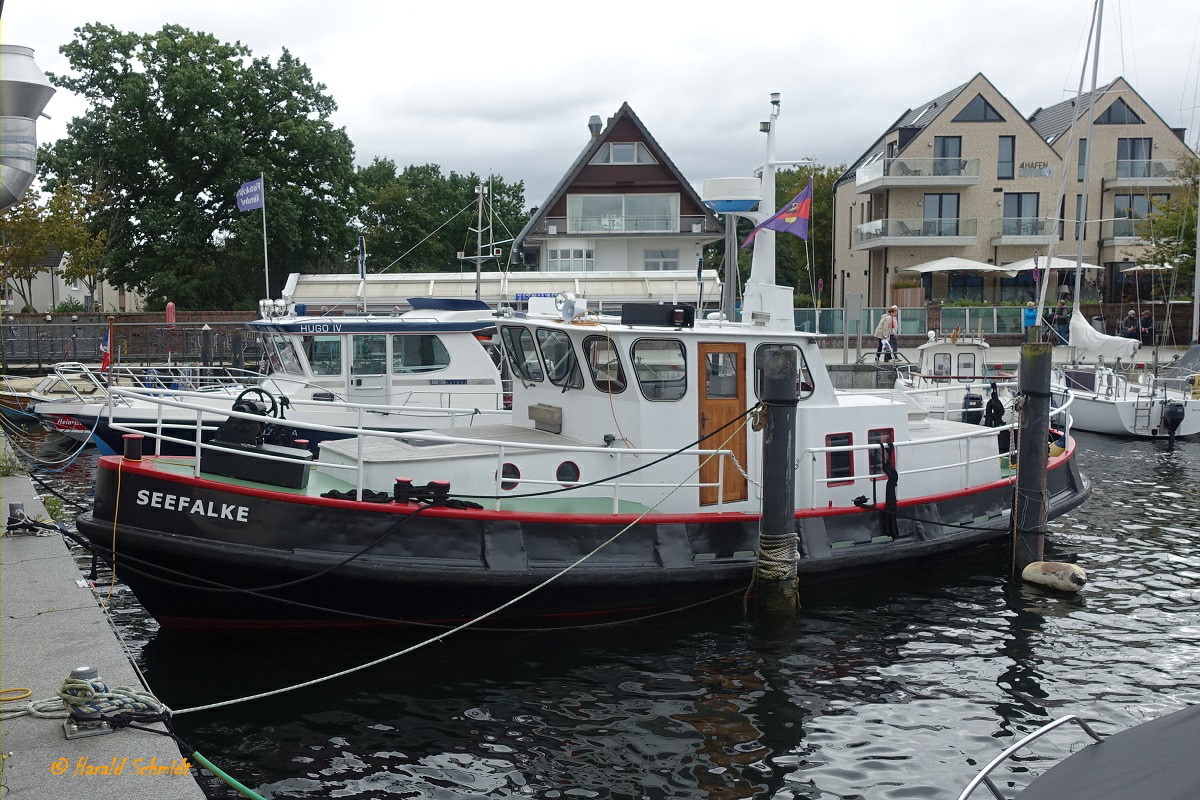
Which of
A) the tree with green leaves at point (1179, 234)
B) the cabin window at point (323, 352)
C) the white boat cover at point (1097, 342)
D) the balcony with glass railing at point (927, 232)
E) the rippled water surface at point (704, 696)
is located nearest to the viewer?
the rippled water surface at point (704, 696)

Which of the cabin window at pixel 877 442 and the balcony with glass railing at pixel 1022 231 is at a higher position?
the balcony with glass railing at pixel 1022 231

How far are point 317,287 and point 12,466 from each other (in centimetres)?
1770

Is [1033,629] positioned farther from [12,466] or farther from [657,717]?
[12,466]

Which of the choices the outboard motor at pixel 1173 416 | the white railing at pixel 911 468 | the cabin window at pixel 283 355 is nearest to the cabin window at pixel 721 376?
the white railing at pixel 911 468

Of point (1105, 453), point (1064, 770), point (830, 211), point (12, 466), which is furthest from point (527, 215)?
point (1064, 770)

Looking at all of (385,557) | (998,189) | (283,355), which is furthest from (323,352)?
(998,189)

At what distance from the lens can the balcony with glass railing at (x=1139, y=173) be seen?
46969 millimetres

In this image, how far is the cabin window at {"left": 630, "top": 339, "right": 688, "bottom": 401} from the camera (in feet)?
33.4

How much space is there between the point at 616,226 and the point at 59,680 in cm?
3819

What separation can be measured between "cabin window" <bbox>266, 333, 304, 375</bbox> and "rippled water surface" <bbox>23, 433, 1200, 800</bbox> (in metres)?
7.05

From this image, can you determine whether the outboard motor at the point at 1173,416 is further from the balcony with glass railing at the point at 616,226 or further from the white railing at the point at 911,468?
the balcony with glass railing at the point at 616,226

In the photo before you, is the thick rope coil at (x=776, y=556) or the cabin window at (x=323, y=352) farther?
the cabin window at (x=323, y=352)

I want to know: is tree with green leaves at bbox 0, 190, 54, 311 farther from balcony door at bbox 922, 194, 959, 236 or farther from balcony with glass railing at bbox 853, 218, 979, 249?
balcony door at bbox 922, 194, 959, 236

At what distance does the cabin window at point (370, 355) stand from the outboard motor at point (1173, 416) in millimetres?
18963
